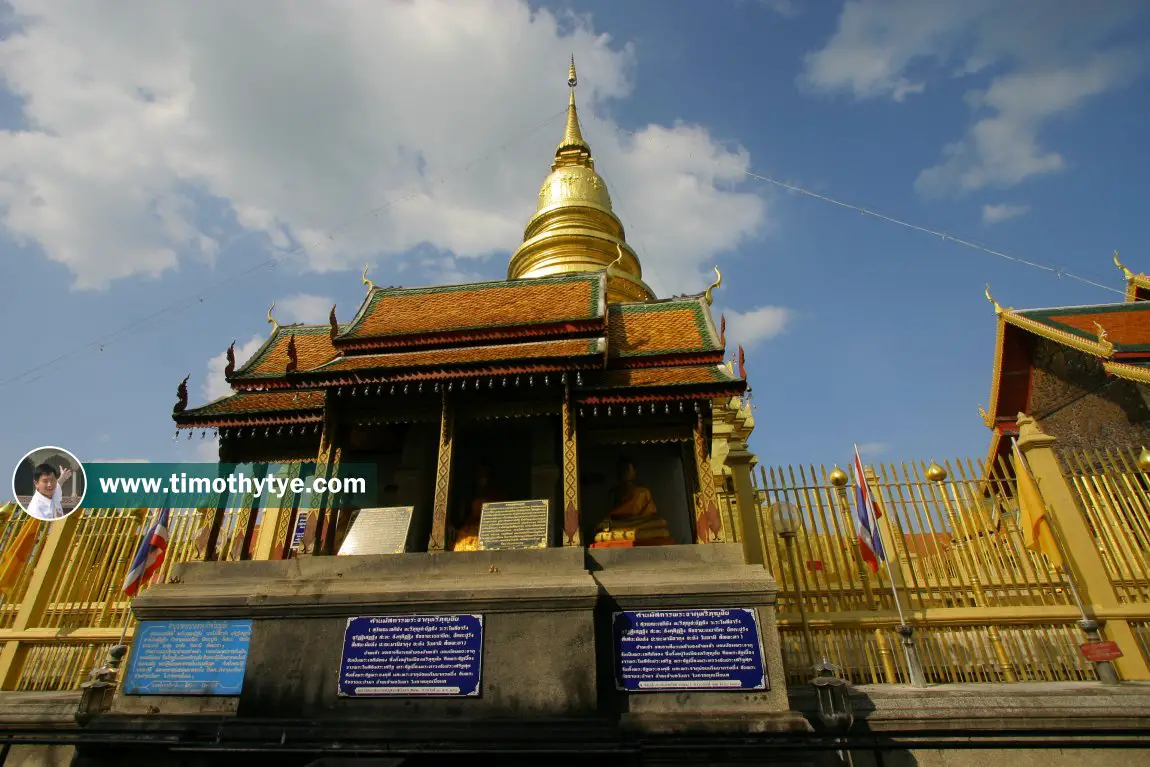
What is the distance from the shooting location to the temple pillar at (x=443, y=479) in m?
8.01

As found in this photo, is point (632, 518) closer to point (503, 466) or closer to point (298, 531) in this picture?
point (503, 466)

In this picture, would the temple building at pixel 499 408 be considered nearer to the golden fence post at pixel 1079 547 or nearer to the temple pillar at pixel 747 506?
the temple pillar at pixel 747 506

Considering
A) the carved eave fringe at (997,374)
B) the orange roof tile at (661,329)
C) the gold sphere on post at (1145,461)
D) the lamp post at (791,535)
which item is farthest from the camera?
the carved eave fringe at (997,374)

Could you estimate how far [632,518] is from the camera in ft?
29.9

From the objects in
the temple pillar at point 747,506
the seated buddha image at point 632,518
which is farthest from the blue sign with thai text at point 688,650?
the temple pillar at point 747,506

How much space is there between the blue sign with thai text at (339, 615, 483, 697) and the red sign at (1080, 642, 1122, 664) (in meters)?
6.91

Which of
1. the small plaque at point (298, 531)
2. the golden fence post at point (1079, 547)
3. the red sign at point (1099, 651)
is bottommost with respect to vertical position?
the red sign at point (1099, 651)

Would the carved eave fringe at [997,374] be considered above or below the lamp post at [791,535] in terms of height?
above

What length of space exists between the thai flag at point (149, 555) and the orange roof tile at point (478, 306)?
4113mm

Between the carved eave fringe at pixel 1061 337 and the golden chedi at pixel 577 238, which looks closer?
the carved eave fringe at pixel 1061 337

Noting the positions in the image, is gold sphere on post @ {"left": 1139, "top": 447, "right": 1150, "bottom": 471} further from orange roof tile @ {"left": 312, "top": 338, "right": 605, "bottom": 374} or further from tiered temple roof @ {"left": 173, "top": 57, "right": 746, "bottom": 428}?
orange roof tile @ {"left": 312, "top": 338, "right": 605, "bottom": 374}

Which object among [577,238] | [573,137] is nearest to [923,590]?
[577,238]

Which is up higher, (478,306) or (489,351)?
(478,306)

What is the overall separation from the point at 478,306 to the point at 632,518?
4.77m
